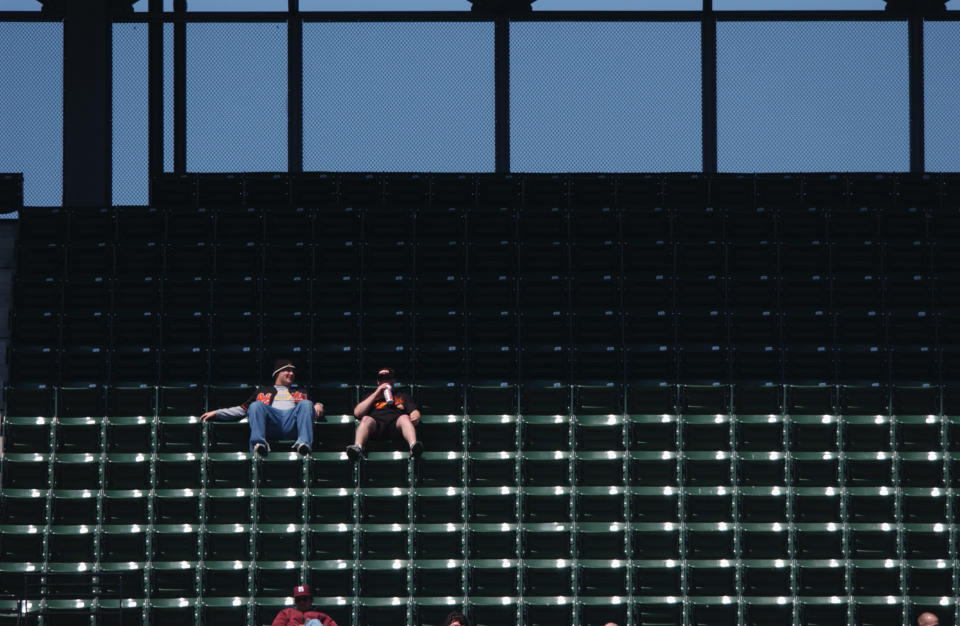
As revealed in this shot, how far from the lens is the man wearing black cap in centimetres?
1691

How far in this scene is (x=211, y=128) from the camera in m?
20.3

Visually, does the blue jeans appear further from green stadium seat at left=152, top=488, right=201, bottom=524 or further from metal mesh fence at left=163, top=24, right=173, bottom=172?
metal mesh fence at left=163, top=24, right=173, bottom=172

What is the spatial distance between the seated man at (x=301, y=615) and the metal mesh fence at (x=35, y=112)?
7262 millimetres

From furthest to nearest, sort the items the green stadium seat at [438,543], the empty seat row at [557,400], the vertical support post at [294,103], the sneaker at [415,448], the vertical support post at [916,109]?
the vertical support post at [916,109], the vertical support post at [294,103], the empty seat row at [557,400], the green stadium seat at [438,543], the sneaker at [415,448]

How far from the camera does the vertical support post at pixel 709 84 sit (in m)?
20.3

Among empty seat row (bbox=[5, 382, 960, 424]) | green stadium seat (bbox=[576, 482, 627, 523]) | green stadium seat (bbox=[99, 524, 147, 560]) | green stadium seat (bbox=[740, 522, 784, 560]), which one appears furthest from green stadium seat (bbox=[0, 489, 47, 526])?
green stadium seat (bbox=[740, 522, 784, 560])

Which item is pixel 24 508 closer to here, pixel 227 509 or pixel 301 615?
pixel 227 509

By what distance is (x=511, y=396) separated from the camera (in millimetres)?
18125

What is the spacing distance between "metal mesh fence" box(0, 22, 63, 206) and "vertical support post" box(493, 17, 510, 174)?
229 inches

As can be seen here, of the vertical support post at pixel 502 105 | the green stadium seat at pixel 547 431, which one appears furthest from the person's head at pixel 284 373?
the vertical support post at pixel 502 105

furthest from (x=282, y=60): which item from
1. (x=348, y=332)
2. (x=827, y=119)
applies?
(x=827, y=119)

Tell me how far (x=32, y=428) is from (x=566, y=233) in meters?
7.00

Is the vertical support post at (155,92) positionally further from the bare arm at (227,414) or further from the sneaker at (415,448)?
the sneaker at (415,448)

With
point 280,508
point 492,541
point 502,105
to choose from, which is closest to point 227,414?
point 280,508
